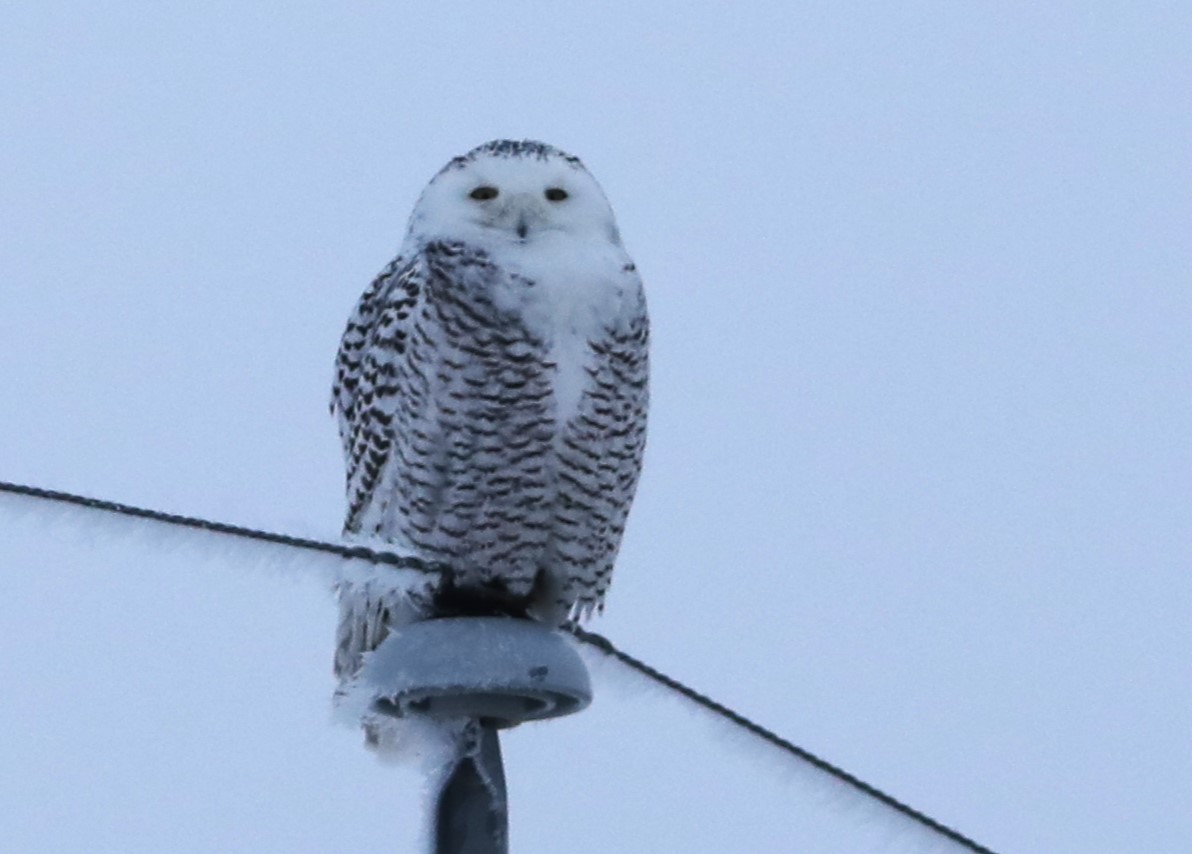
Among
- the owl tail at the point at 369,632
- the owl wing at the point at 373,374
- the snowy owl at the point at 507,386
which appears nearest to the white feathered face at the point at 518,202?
the snowy owl at the point at 507,386

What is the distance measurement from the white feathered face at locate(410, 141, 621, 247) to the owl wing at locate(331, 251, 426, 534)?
132mm

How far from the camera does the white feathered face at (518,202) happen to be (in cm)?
473

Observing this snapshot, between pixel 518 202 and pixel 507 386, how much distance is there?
414 mm

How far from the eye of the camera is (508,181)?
15.6ft

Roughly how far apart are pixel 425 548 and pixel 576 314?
0.58 metres

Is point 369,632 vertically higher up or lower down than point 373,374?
lower down

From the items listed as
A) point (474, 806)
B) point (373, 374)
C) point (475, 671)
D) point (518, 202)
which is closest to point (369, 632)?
point (373, 374)

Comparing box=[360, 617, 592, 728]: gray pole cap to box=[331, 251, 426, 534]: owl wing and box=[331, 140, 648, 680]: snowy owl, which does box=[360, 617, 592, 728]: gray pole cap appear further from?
box=[331, 251, 426, 534]: owl wing

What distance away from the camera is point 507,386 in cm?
457

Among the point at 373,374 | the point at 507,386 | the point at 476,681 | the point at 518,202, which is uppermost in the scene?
the point at 518,202

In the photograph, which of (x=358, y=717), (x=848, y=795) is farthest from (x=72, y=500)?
(x=848, y=795)

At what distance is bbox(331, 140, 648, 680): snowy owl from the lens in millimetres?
4570

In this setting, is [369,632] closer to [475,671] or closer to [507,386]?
[507,386]

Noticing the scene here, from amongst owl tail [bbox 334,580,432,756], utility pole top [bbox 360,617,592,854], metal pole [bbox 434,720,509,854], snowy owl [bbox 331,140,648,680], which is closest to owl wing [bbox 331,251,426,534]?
snowy owl [bbox 331,140,648,680]
